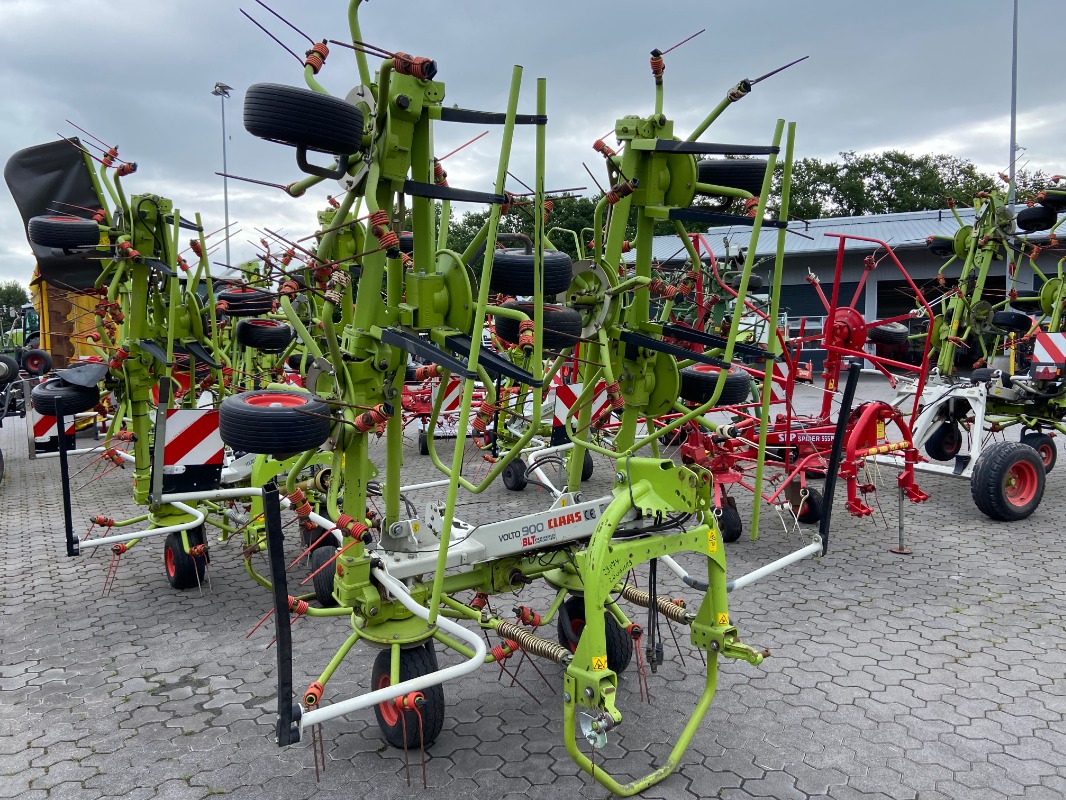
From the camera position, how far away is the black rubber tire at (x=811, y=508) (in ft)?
24.5

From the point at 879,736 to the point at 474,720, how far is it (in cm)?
192

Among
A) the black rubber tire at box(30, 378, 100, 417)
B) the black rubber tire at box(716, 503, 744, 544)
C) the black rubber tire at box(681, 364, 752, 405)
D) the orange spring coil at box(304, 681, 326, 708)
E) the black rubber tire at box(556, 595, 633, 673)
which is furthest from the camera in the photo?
the black rubber tire at box(716, 503, 744, 544)

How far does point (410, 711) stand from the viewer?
3.62 metres

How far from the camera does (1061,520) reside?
757 cm

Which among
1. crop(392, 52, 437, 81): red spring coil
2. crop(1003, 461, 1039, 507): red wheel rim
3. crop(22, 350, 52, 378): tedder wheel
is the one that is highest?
crop(392, 52, 437, 81): red spring coil

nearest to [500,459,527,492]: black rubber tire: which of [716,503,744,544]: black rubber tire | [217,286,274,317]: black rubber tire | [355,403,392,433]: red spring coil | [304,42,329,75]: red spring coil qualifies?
[716,503,744,544]: black rubber tire

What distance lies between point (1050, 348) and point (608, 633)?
272 inches

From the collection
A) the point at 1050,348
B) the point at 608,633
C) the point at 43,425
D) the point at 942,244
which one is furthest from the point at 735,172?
the point at 43,425

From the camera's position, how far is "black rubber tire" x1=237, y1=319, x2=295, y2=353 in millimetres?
6691

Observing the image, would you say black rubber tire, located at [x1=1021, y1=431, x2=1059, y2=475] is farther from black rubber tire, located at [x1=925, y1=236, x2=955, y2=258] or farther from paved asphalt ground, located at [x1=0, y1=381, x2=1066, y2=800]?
paved asphalt ground, located at [x1=0, y1=381, x2=1066, y2=800]

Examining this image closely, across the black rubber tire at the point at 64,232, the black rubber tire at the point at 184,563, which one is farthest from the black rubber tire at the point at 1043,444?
the black rubber tire at the point at 64,232

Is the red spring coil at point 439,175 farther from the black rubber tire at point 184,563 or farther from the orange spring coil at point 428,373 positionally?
the black rubber tire at point 184,563

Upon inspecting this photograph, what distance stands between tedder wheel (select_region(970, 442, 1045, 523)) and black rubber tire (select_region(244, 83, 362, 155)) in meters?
6.68

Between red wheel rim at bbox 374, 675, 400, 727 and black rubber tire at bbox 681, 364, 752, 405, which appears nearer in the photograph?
red wheel rim at bbox 374, 675, 400, 727
